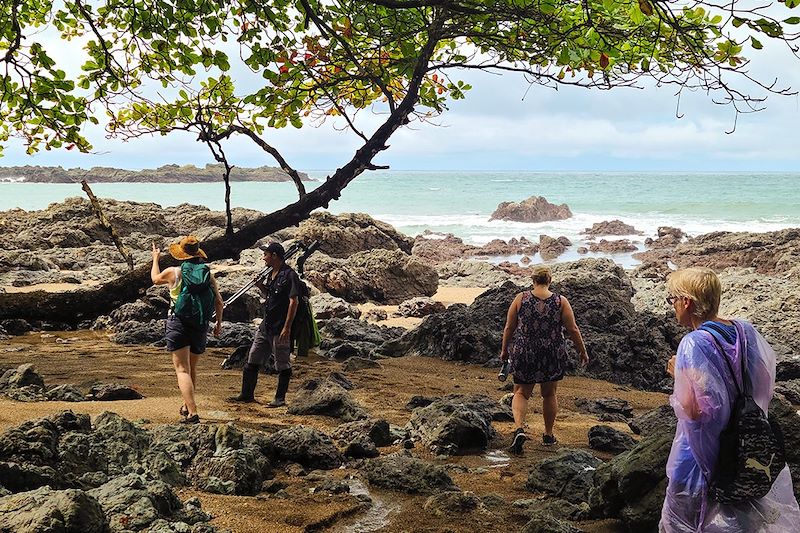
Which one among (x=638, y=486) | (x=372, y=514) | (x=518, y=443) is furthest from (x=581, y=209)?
(x=372, y=514)

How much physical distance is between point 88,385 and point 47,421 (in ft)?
11.5

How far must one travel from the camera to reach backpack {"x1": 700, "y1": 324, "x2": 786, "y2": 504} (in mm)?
2633

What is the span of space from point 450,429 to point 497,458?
0.44 meters

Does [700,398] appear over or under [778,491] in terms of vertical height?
over

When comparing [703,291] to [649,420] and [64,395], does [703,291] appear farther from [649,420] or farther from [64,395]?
[64,395]

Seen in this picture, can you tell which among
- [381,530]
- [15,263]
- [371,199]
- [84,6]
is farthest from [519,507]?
[371,199]

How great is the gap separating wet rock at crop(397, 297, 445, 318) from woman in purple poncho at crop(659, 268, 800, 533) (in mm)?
12068

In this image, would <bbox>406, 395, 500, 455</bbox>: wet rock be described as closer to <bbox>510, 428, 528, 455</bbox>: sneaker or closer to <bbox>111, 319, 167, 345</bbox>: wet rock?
<bbox>510, 428, 528, 455</bbox>: sneaker

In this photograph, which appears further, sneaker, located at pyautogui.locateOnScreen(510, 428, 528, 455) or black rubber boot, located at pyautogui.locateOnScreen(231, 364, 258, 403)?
black rubber boot, located at pyautogui.locateOnScreen(231, 364, 258, 403)

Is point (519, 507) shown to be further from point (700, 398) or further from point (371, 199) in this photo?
point (371, 199)

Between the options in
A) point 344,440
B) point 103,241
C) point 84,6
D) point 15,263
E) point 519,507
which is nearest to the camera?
point 519,507

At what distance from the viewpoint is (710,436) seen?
272 centimetres

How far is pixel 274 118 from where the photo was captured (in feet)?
25.8

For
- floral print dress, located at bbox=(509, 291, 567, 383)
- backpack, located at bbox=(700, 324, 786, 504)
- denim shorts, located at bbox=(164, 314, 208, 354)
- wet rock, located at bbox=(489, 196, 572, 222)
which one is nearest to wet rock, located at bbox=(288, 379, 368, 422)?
denim shorts, located at bbox=(164, 314, 208, 354)
